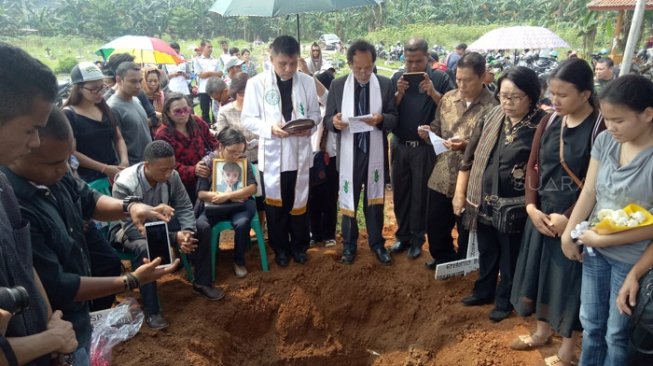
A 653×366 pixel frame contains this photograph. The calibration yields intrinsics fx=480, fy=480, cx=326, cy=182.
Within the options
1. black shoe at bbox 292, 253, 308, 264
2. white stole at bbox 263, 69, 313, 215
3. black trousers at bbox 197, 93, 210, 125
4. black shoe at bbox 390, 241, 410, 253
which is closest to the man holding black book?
white stole at bbox 263, 69, 313, 215

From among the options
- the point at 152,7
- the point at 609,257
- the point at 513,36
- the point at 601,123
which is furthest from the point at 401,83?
the point at 152,7

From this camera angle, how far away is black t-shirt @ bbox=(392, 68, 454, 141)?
421 centimetres

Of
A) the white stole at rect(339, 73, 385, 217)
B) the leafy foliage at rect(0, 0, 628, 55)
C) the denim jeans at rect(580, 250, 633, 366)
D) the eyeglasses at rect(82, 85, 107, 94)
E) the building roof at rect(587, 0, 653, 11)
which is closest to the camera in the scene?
the denim jeans at rect(580, 250, 633, 366)

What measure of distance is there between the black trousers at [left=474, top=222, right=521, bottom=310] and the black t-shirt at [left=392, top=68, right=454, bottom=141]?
1.10m

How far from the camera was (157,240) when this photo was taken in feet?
9.34

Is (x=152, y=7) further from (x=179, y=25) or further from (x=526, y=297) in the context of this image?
(x=526, y=297)

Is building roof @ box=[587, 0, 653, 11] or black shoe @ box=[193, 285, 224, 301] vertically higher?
building roof @ box=[587, 0, 653, 11]

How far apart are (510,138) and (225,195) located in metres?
2.39

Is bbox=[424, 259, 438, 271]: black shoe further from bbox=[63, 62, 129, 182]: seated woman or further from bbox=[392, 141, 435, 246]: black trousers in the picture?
bbox=[63, 62, 129, 182]: seated woman

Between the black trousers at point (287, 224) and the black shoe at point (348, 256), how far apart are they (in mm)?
373

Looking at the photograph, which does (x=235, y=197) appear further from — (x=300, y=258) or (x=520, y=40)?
(x=520, y=40)

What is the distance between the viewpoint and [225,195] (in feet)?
13.9

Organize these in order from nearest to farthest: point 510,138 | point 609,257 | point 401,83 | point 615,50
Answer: point 609,257, point 510,138, point 401,83, point 615,50

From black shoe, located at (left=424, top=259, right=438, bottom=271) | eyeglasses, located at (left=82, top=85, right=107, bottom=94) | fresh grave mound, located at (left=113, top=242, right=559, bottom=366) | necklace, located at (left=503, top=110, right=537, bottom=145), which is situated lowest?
fresh grave mound, located at (left=113, top=242, right=559, bottom=366)
